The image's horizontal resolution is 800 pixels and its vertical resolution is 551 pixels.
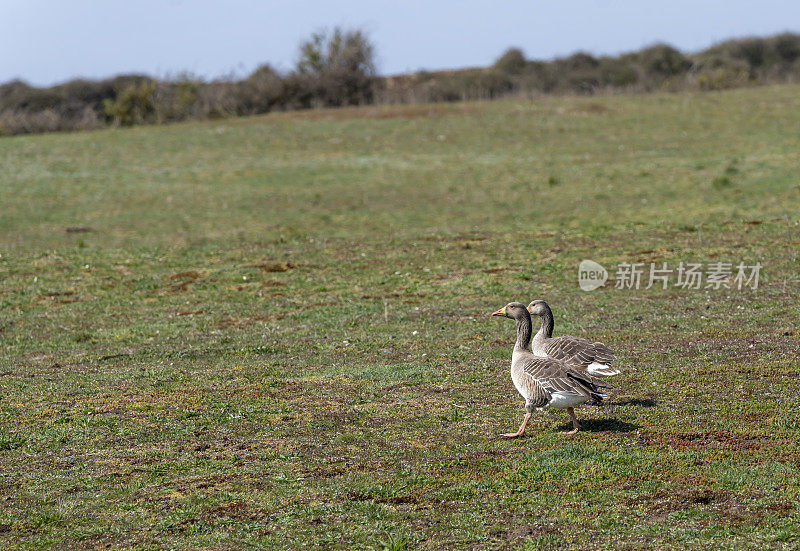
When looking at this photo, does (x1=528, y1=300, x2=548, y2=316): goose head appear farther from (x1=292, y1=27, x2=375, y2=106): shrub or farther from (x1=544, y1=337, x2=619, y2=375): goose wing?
(x1=292, y1=27, x2=375, y2=106): shrub

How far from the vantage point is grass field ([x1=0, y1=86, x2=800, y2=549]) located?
1034cm

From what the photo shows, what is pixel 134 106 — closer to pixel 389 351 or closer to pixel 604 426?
pixel 389 351

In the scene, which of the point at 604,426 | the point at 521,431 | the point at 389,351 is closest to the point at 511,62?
the point at 389,351

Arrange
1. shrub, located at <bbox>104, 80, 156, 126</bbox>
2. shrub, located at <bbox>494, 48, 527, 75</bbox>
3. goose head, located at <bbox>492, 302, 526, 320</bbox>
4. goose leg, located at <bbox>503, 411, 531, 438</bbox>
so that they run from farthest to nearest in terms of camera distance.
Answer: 1. shrub, located at <bbox>494, 48, 527, 75</bbox>
2. shrub, located at <bbox>104, 80, 156, 126</bbox>
3. goose head, located at <bbox>492, 302, 526, 320</bbox>
4. goose leg, located at <bbox>503, 411, 531, 438</bbox>

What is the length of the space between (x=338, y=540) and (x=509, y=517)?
197 cm

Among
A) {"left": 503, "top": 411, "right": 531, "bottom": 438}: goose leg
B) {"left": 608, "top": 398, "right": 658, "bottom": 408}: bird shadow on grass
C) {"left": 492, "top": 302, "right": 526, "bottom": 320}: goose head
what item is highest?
{"left": 492, "top": 302, "right": 526, "bottom": 320}: goose head

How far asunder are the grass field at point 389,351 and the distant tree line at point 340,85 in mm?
20180

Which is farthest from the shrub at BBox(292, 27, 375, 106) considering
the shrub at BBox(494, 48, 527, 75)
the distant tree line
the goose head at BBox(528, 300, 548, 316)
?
the goose head at BBox(528, 300, 548, 316)

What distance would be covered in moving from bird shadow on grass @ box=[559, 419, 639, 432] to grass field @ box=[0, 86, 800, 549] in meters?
0.06

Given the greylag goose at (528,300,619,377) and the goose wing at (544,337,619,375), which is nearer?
the greylag goose at (528,300,619,377)

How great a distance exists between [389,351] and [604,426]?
23.7 ft

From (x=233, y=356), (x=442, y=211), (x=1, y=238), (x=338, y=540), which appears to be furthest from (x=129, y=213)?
(x=338, y=540)

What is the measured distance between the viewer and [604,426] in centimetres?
1316

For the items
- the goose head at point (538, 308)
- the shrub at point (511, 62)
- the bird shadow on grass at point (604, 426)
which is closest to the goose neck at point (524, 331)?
the goose head at point (538, 308)
